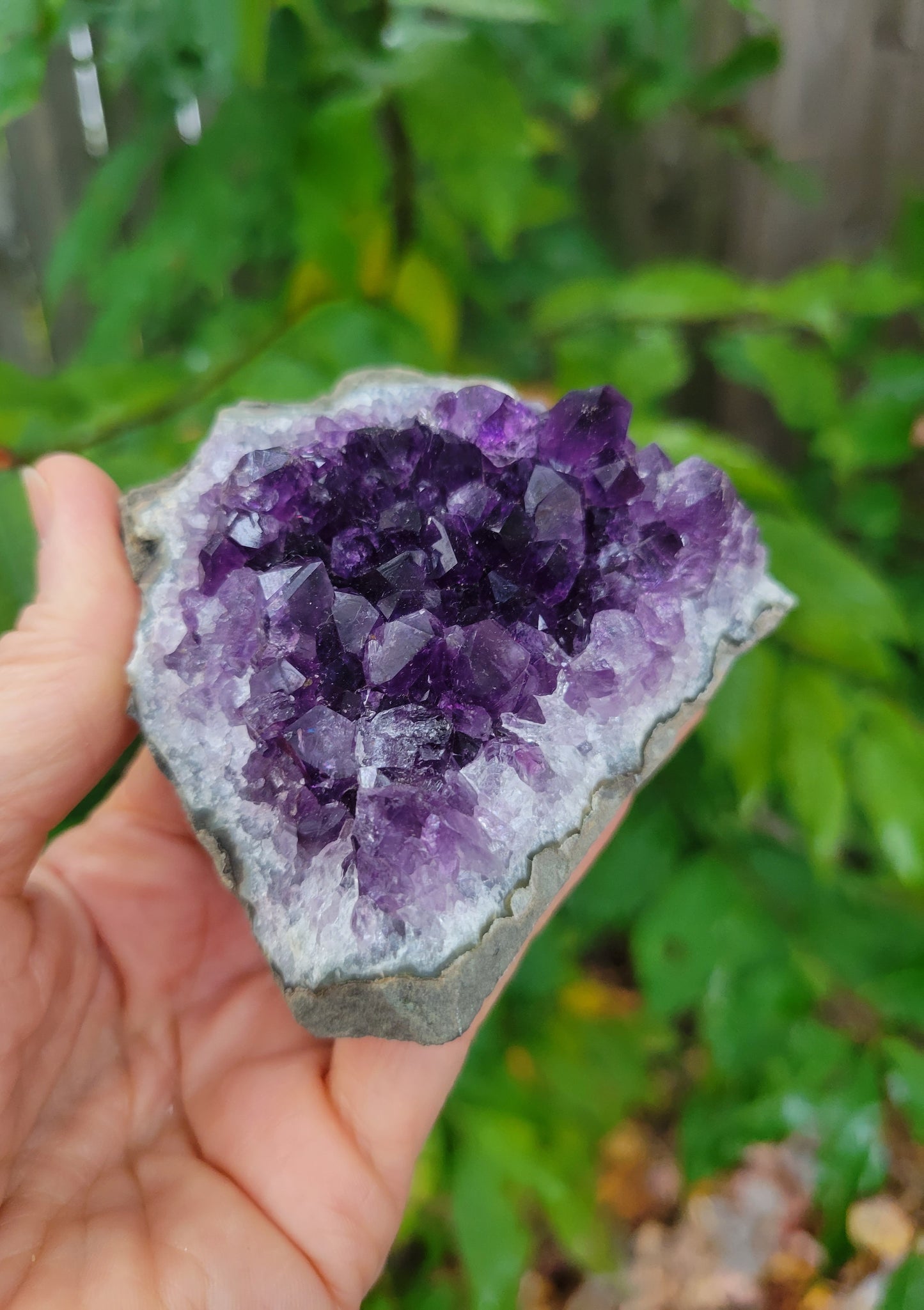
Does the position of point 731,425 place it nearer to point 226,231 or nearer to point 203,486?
point 226,231

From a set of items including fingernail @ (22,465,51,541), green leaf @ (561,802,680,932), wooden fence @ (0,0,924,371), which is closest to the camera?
fingernail @ (22,465,51,541)

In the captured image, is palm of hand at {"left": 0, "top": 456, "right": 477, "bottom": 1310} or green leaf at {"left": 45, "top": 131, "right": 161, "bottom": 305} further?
green leaf at {"left": 45, "top": 131, "right": 161, "bottom": 305}

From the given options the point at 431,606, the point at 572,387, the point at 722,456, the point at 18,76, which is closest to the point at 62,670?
the point at 431,606

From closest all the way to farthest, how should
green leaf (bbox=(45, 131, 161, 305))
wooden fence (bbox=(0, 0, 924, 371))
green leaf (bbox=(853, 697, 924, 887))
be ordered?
green leaf (bbox=(853, 697, 924, 887)) < green leaf (bbox=(45, 131, 161, 305)) < wooden fence (bbox=(0, 0, 924, 371))

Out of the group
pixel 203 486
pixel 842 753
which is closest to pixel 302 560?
pixel 203 486

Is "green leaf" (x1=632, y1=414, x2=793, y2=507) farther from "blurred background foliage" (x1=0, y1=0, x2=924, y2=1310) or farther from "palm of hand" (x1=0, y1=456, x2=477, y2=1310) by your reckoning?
"palm of hand" (x1=0, y1=456, x2=477, y2=1310)

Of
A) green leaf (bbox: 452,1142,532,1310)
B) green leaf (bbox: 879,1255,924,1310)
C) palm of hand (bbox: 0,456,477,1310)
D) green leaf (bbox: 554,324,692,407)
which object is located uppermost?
green leaf (bbox: 554,324,692,407)

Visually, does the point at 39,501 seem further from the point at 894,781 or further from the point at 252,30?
the point at 894,781

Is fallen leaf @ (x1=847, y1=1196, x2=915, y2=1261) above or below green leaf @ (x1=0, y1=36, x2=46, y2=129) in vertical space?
below

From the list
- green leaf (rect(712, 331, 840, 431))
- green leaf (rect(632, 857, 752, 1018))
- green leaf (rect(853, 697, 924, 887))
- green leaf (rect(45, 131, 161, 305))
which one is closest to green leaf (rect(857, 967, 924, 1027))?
green leaf (rect(632, 857, 752, 1018))
